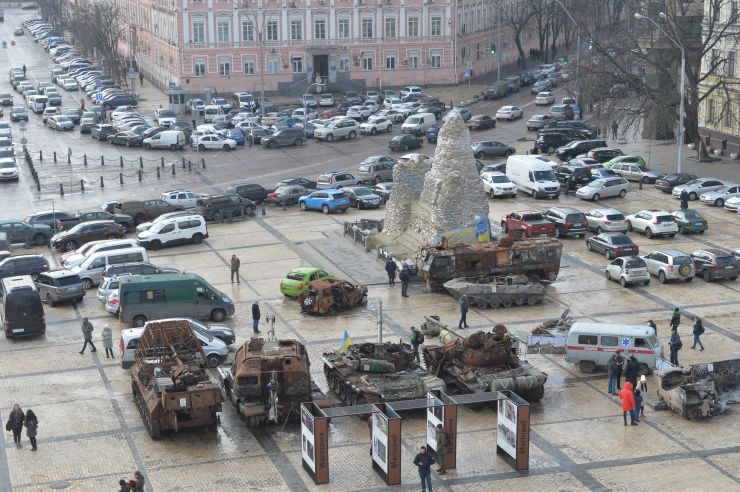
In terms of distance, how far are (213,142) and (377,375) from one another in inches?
1987

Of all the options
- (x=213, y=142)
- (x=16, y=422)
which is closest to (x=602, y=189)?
(x=213, y=142)

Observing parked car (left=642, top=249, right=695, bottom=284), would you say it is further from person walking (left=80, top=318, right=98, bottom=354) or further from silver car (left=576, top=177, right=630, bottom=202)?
person walking (left=80, top=318, right=98, bottom=354)

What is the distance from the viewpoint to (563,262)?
178 feet

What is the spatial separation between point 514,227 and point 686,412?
74.7 ft

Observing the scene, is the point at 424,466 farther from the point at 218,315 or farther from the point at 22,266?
the point at 22,266

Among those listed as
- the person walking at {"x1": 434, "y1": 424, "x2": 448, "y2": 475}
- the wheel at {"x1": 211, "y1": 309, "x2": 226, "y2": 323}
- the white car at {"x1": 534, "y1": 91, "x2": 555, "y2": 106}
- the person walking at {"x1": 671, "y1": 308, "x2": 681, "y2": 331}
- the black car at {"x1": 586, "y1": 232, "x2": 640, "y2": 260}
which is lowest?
the white car at {"x1": 534, "y1": 91, "x2": 555, "y2": 106}

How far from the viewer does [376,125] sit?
91250 millimetres

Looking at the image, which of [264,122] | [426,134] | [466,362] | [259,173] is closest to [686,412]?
[466,362]

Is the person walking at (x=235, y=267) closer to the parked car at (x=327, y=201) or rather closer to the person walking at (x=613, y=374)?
the parked car at (x=327, y=201)

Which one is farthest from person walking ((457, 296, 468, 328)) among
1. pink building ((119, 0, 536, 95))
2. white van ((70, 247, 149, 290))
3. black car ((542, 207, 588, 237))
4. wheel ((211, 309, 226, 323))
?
pink building ((119, 0, 536, 95))

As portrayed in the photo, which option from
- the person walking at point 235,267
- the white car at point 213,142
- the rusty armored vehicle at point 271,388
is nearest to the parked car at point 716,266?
the person walking at point 235,267

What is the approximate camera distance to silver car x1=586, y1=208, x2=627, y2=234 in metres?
58.3

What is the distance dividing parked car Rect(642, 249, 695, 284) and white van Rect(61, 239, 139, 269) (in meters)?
20.5

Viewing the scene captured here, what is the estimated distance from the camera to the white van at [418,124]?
292 feet
